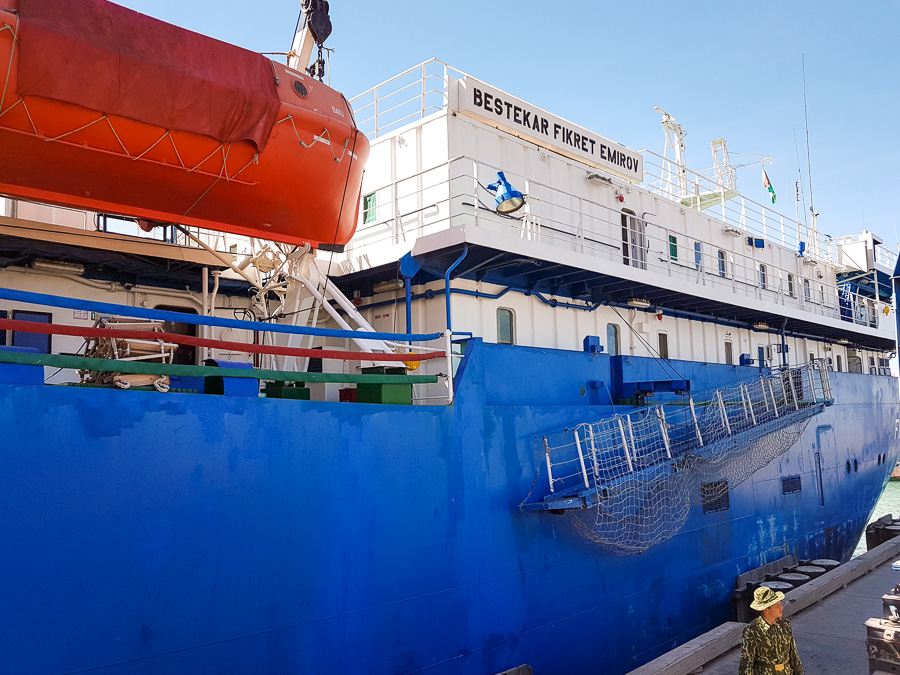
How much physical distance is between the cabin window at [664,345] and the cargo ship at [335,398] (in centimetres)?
5

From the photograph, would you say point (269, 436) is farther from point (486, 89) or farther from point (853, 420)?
point (853, 420)

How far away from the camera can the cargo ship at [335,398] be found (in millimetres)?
5531

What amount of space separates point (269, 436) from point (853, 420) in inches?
672

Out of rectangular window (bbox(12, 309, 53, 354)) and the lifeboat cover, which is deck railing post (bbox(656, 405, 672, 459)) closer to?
the lifeboat cover

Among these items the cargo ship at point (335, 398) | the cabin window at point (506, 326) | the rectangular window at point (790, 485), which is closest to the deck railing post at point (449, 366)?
the cargo ship at point (335, 398)

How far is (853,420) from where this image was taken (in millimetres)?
18219

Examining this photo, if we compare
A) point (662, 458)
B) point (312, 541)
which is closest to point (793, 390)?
point (662, 458)

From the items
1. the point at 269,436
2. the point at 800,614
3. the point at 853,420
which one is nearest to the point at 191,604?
the point at 269,436

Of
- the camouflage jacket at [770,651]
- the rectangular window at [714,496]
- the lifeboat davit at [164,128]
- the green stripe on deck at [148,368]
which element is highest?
the lifeboat davit at [164,128]

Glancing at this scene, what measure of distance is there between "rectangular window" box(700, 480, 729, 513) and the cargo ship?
0.50 ft

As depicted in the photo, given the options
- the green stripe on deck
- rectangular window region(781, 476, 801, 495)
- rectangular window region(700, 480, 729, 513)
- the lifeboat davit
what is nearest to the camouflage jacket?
the green stripe on deck

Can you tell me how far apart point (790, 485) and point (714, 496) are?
3.86 m

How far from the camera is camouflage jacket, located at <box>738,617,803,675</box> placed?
18.9 feet

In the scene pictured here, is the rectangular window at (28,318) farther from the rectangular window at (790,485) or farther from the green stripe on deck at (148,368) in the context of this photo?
the rectangular window at (790,485)
